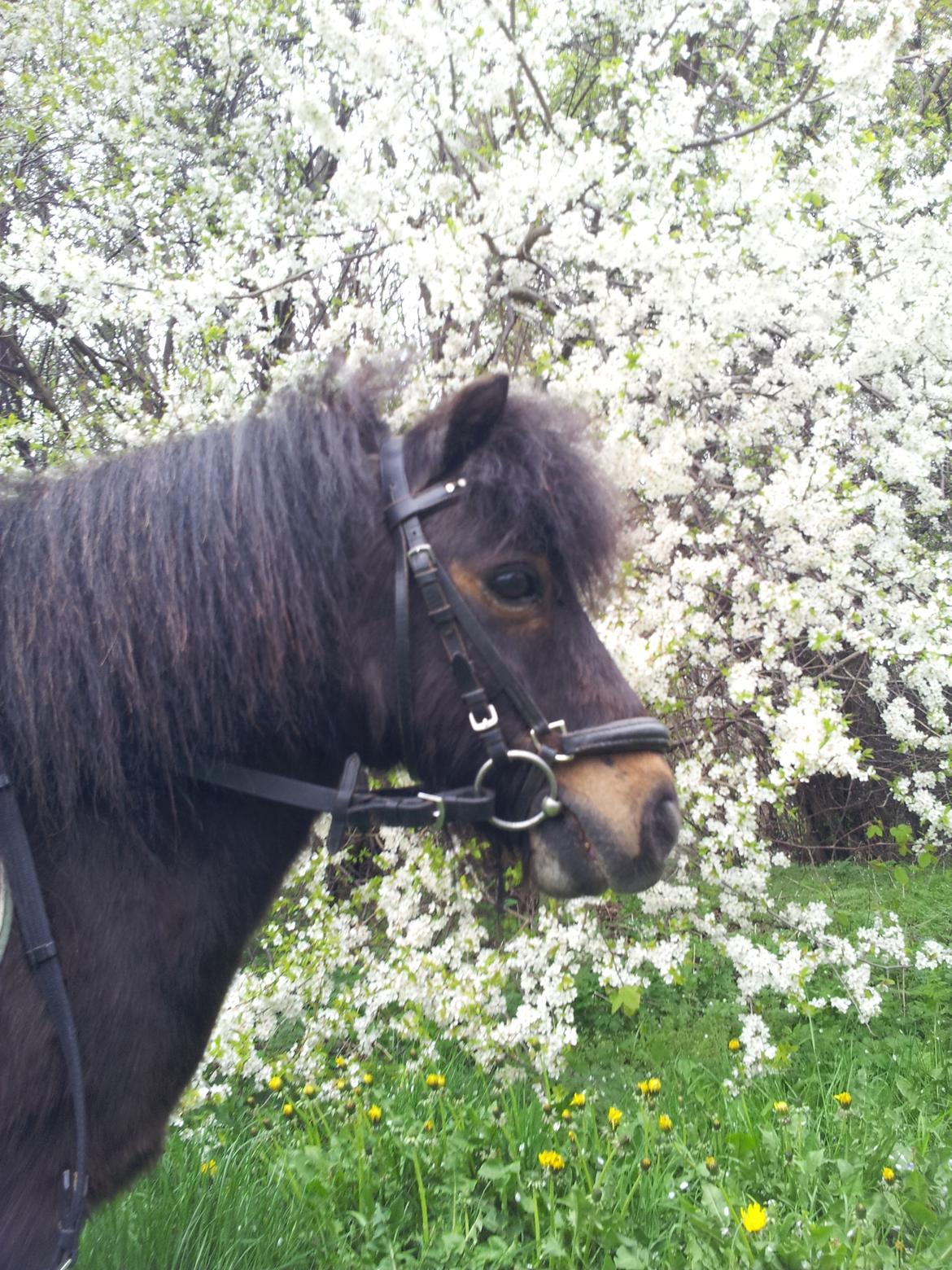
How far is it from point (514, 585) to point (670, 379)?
77.9 inches

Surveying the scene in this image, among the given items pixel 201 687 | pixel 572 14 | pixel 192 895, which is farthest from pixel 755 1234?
pixel 572 14

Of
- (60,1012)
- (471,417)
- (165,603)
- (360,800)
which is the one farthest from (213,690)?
(471,417)

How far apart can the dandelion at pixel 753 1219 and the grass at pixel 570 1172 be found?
0.05 meters

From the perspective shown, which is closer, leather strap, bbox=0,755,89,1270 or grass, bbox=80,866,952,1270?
leather strap, bbox=0,755,89,1270

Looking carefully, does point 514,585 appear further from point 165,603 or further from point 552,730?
point 165,603

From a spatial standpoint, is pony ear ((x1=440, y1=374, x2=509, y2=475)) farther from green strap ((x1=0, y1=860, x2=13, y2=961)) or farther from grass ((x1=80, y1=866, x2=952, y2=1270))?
grass ((x1=80, y1=866, x2=952, y2=1270))

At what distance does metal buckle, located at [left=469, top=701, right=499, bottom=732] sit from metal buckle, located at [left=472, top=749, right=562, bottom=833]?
6cm

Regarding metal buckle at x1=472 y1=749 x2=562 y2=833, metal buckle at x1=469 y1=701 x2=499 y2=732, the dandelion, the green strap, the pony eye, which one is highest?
the pony eye

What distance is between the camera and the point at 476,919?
3.36m

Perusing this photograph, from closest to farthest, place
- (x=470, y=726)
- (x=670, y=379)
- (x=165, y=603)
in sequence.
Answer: (x=165, y=603) < (x=470, y=726) < (x=670, y=379)

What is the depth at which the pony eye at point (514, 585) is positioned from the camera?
1646 mm

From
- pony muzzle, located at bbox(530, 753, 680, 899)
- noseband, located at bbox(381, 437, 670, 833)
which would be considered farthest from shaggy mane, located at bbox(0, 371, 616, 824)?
→ pony muzzle, located at bbox(530, 753, 680, 899)

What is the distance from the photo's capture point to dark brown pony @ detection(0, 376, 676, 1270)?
1426 mm

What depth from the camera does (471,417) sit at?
1.68 meters
